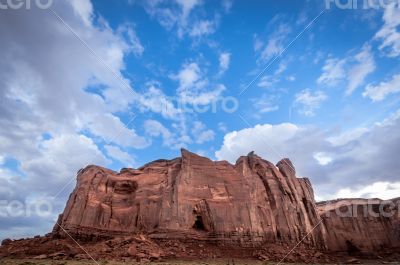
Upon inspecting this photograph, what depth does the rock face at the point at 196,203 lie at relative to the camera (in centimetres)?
5478

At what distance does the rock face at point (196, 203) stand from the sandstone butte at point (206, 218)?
0.19 metres

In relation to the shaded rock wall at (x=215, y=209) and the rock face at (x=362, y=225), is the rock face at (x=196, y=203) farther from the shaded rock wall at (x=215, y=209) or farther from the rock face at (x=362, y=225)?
the rock face at (x=362, y=225)

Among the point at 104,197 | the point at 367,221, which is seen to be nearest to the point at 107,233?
the point at 104,197

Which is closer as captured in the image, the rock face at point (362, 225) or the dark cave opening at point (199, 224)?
the dark cave opening at point (199, 224)

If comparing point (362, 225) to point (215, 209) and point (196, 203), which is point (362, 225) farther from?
point (196, 203)

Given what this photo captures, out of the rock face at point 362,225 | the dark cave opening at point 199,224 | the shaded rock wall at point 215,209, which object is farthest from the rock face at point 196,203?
the rock face at point 362,225

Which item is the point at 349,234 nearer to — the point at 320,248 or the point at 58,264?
the point at 320,248

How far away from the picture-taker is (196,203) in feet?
189

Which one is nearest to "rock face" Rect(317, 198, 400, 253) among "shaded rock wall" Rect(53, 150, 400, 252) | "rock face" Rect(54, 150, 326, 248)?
"shaded rock wall" Rect(53, 150, 400, 252)

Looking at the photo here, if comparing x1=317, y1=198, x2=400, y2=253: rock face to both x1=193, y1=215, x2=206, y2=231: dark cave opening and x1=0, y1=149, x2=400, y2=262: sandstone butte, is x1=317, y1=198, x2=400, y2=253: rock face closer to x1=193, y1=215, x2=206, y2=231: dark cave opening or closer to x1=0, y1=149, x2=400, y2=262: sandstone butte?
x1=0, y1=149, x2=400, y2=262: sandstone butte

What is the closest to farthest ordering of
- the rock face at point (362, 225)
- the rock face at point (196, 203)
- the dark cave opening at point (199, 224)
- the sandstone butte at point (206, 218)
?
the sandstone butte at point (206, 218), the rock face at point (196, 203), the dark cave opening at point (199, 224), the rock face at point (362, 225)

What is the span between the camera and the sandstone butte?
163ft

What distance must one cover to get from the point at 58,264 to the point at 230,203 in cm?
3238

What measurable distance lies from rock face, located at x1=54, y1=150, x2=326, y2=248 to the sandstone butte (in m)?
0.19
